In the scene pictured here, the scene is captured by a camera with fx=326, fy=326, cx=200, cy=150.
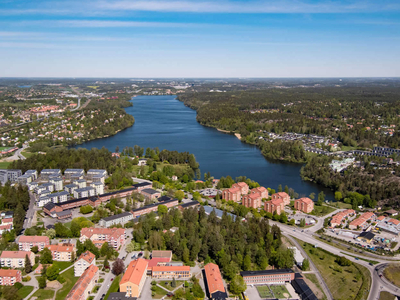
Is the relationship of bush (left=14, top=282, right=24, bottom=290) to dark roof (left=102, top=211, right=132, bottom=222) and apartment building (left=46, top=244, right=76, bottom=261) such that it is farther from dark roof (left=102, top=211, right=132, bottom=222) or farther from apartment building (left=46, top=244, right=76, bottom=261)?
dark roof (left=102, top=211, right=132, bottom=222)

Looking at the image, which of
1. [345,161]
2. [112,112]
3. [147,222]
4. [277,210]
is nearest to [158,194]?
[147,222]

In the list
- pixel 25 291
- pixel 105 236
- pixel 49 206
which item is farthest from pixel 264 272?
pixel 49 206

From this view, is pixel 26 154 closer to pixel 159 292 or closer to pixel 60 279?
pixel 60 279

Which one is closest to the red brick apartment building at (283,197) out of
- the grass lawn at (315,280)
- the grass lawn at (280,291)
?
the grass lawn at (315,280)

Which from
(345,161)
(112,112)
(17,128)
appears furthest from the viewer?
(112,112)

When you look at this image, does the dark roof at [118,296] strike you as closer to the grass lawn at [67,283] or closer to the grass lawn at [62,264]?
the grass lawn at [67,283]

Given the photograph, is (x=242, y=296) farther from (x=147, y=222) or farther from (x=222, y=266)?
(x=147, y=222)
